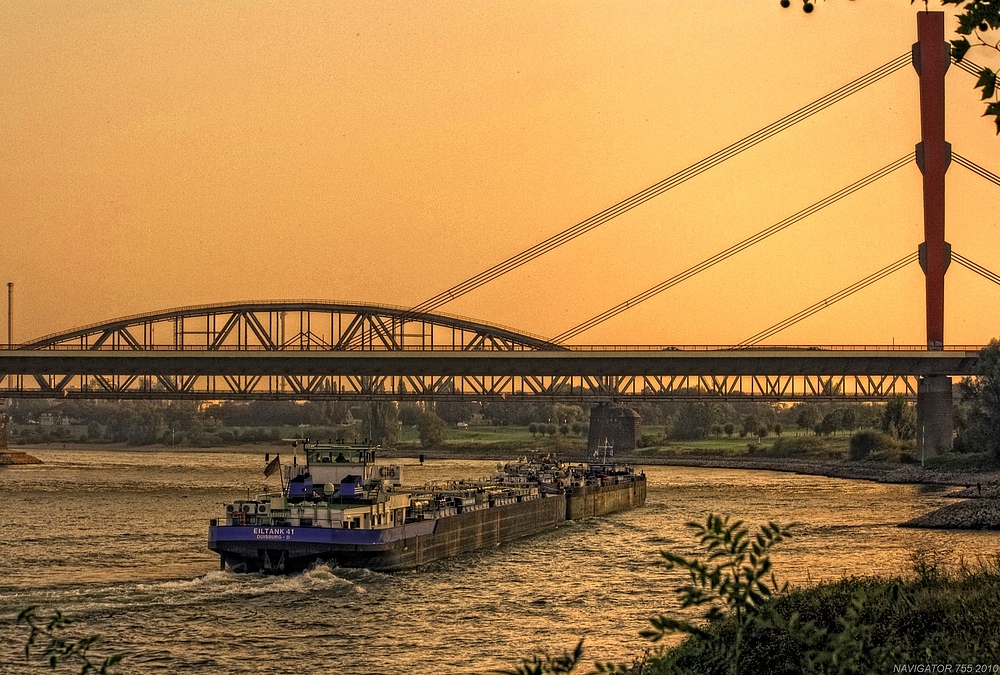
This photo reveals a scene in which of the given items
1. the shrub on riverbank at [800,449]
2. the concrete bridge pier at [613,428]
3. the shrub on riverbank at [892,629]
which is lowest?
the shrub on riverbank at [892,629]

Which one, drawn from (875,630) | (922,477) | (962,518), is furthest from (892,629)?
(922,477)

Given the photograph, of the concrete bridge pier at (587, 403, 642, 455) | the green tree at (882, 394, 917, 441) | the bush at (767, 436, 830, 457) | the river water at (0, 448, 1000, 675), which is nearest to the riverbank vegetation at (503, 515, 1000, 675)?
the river water at (0, 448, 1000, 675)

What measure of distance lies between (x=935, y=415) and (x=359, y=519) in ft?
255

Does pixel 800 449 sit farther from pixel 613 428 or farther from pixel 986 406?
pixel 986 406

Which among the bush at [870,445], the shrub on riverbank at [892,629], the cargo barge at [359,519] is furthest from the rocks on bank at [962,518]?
the bush at [870,445]

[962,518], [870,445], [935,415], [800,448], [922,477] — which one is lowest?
[962,518]

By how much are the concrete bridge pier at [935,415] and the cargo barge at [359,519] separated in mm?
52004

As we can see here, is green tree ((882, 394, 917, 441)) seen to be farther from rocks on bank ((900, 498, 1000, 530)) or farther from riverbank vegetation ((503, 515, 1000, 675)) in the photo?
riverbank vegetation ((503, 515, 1000, 675))

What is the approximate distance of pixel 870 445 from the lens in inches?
5453

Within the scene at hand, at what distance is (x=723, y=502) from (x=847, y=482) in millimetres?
35009

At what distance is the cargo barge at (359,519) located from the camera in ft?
159

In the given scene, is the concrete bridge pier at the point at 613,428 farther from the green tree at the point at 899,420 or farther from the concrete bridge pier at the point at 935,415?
the concrete bridge pier at the point at 935,415

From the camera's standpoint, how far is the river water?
115ft

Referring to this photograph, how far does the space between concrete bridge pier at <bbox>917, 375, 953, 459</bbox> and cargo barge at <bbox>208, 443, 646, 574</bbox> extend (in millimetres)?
52004
